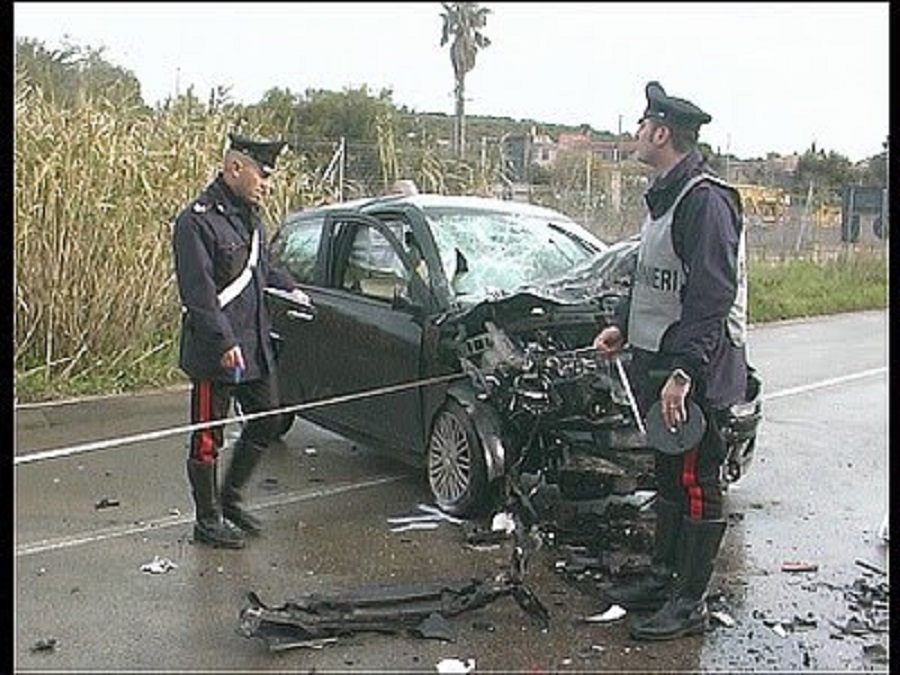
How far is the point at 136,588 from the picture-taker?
525 centimetres

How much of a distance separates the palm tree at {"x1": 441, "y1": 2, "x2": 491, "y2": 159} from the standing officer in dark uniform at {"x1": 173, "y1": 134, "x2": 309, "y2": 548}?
126 cm

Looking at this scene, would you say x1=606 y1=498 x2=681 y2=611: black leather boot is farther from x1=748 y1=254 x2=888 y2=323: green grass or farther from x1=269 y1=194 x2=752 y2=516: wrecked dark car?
x1=748 y1=254 x2=888 y2=323: green grass

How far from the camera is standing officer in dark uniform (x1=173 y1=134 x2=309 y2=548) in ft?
18.4

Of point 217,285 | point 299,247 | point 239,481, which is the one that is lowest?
point 239,481

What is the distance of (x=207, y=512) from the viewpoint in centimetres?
593

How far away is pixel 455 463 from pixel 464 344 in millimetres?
599

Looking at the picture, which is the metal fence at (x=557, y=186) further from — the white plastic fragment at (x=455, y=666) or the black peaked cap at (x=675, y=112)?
the white plastic fragment at (x=455, y=666)

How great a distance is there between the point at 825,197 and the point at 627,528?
721 inches

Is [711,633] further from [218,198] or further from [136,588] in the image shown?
[218,198]

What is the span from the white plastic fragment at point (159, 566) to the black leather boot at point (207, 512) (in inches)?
11.6

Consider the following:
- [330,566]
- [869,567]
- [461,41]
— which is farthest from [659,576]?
[461,41]

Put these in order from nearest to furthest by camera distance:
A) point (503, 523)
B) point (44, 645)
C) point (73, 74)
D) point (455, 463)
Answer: point (44, 645) → point (503, 523) → point (455, 463) → point (73, 74)

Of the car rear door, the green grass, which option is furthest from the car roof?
the green grass

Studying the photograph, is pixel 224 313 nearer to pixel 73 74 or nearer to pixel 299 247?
pixel 299 247
